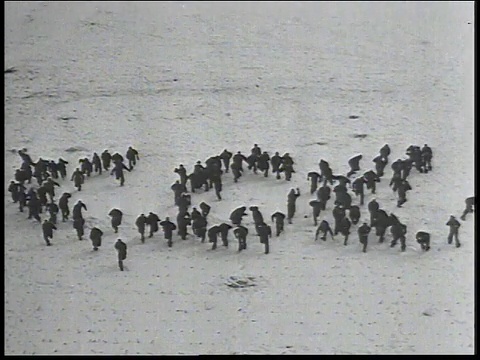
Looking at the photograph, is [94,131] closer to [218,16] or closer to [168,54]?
[168,54]

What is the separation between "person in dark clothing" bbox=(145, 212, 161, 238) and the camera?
3.80 meters

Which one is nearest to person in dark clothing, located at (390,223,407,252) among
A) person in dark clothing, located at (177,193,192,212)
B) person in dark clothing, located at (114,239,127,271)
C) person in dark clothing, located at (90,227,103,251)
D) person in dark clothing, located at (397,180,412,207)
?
person in dark clothing, located at (397,180,412,207)

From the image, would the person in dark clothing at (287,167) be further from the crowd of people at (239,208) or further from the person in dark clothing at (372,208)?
the person in dark clothing at (372,208)

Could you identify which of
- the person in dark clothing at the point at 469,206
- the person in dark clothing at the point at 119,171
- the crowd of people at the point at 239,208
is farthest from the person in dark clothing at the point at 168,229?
the person in dark clothing at the point at 469,206

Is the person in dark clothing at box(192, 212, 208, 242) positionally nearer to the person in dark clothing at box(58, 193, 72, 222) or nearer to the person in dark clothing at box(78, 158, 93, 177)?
the person in dark clothing at box(58, 193, 72, 222)

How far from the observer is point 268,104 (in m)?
5.29

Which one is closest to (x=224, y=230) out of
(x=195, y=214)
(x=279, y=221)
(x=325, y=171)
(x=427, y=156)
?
(x=195, y=214)

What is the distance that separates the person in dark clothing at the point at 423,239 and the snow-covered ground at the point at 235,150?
0.06 m

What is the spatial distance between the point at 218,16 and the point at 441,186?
7.62 feet

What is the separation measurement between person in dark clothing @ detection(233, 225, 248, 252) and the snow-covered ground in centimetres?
4

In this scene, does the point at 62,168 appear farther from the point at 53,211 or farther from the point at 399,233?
the point at 399,233

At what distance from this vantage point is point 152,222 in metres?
3.80

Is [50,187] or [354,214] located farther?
[50,187]

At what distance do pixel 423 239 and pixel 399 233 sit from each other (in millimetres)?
112
